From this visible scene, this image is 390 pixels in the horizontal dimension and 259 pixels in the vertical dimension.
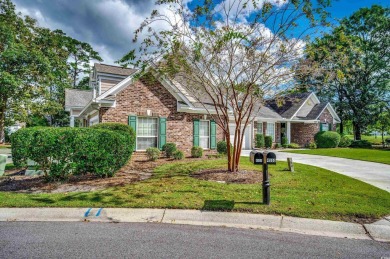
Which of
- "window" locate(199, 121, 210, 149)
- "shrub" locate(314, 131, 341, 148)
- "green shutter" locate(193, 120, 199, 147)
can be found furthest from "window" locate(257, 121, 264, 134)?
"green shutter" locate(193, 120, 199, 147)

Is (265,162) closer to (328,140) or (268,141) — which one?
(268,141)

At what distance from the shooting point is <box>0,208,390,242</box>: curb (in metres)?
4.29

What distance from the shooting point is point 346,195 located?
614 cm

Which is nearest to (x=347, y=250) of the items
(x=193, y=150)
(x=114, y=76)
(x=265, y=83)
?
(x=265, y=83)

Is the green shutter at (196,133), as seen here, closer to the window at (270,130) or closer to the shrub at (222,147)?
the shrub at (222,147)

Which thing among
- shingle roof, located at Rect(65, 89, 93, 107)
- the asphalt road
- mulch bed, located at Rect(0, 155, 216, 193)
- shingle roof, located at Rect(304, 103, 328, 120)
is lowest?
the asphalt road

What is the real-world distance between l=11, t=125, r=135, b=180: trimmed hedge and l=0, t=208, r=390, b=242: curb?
214 cm

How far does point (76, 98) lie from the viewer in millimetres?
23859

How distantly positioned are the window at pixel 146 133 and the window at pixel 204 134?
11.4 feet

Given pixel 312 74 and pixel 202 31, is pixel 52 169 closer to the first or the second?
pixel 202 31

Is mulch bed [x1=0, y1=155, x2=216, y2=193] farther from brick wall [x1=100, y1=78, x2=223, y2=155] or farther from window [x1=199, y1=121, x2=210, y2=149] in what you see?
window [x1=199, y1=121, x2=210, y2=149]

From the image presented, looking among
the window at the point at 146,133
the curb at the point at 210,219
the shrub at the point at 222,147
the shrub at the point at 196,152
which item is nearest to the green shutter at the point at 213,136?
the shrub at the point at 222,147

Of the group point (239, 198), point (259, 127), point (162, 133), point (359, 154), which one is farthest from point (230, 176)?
point (259, 127)

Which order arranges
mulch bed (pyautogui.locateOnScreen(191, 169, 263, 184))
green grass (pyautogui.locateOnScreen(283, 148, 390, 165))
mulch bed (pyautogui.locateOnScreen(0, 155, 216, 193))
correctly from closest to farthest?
mulch bed (pyautogui.locateOnScreen(0, 155, 216, 193)), mulch bed (pyautogui.locateOnScreen(191, 169, 263, 184)), green grass (pyautogui.locateOnScreen(283, 148, 390, 165))
